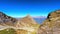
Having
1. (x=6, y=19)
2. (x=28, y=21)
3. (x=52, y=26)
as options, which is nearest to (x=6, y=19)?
(x=6, y=19)

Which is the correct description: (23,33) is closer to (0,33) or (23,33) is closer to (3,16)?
(0,33)

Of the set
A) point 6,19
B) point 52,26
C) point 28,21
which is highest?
point 6,19

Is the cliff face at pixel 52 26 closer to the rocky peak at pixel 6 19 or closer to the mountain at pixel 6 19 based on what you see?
the mountain at pixel 6 19

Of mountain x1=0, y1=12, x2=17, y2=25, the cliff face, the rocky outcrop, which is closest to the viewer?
the cliff face

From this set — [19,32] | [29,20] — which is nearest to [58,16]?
[19,32]

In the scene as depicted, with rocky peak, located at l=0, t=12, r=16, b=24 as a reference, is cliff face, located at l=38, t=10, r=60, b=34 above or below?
below

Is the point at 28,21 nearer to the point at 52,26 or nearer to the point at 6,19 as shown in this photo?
the point at 6,19

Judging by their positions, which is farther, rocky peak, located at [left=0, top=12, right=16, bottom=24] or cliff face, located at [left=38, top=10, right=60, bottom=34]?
rocky peak, located at [left=0, top=12, right=16, bottom=24]

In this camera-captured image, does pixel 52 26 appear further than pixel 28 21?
No

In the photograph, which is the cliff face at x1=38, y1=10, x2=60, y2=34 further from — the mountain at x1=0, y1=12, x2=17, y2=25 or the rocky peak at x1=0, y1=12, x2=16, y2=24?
the rocky peak at x1=0, y1=12, x2=16, y2=24

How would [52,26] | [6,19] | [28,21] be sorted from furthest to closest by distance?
[28,21] < [6,19] < [52,26]

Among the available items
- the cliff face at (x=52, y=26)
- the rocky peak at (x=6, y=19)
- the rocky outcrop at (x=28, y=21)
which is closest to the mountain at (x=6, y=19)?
the rocky peak at (x=6, y=19)

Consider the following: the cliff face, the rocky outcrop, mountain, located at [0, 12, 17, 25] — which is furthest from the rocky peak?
the cliff face

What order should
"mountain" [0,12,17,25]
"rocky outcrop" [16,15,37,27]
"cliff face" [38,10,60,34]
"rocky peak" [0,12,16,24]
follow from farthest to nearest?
"rocky outcrop" [16,15,37,27], "rocky peak" [0,12,16,24], "mountain" [0,12,17,25], "cliff face" [38,10,60,34]
